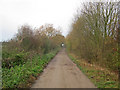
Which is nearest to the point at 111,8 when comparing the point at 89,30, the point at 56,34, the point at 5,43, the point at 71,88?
the point at 89,30

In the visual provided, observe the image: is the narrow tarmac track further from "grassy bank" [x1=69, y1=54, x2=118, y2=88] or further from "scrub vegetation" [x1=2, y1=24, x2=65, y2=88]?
"scrub vegetation" [x1=2, y1=24, x2=65, y2=88]

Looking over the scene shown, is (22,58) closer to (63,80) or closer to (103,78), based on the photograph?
(63,80)

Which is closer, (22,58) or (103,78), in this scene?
(103,78)

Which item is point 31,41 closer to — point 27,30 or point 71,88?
point 27,30

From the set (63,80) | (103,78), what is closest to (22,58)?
(63,80)

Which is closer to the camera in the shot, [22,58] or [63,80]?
[63,80]

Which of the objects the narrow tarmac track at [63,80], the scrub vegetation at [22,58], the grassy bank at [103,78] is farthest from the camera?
the scrub vegetation at [22,58]

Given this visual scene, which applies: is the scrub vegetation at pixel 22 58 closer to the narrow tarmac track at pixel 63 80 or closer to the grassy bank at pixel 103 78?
the narrow tarmac track at pixel 63 80

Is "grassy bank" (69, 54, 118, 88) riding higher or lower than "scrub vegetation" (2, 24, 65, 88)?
lower

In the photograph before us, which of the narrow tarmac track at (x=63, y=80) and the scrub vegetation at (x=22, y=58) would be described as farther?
the scrub vegetation at (x=22, y=58)

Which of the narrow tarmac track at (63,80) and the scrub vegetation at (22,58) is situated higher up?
the scrub vegetation at (22,58)

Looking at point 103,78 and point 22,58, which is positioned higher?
point 22,58

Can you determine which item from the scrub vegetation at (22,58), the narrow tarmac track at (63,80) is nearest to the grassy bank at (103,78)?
the narrow tarmac track at (63,80)

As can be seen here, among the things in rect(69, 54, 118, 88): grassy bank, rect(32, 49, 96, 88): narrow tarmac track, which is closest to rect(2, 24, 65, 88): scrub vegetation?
rect(32, 49, 96, 88): narrow tarmac track
